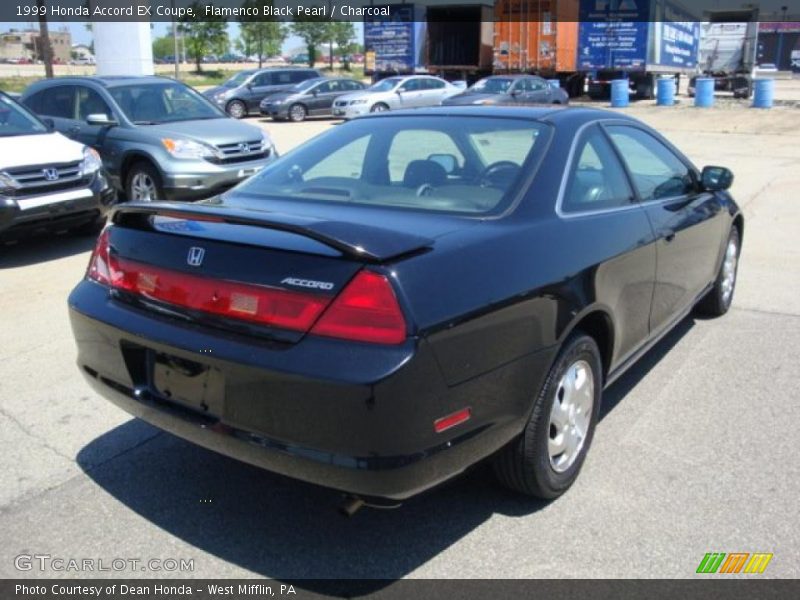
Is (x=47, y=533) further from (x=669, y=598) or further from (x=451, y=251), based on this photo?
(x=669, y=598)

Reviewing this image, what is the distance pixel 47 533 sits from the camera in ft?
9.75

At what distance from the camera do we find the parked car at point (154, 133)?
28.9 feet

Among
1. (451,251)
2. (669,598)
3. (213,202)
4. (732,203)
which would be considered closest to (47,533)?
(213,202)

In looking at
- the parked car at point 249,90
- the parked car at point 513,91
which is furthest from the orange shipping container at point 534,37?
the parked car at point 249,90

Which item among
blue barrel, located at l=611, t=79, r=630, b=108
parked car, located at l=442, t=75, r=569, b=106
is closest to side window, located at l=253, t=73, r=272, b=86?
parked car, located at l=442, t=75, r=569, b=106

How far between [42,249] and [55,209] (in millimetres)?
853

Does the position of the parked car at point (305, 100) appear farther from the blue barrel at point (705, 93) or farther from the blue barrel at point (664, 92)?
the blue barrel at point (705, 93)

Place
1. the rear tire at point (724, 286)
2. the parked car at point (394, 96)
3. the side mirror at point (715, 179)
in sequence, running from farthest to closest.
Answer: the parked car at point (394, 96) < the rear tire at point (724, 286) < the side mirror at point (715, 179)

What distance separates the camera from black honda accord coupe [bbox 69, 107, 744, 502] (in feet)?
7.99

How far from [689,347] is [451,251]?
9.75 ft

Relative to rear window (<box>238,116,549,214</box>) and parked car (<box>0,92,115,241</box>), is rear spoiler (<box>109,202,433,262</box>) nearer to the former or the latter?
rear window (<box>238,116,549,214</box>)

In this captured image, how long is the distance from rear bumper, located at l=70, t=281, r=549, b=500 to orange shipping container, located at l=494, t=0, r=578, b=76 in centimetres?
2990

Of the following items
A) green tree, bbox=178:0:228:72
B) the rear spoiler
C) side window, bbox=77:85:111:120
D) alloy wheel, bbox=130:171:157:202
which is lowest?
alloy wheel, bbox=130:171:157:202

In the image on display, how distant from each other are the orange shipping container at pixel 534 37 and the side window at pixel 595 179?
28250 millimetres
